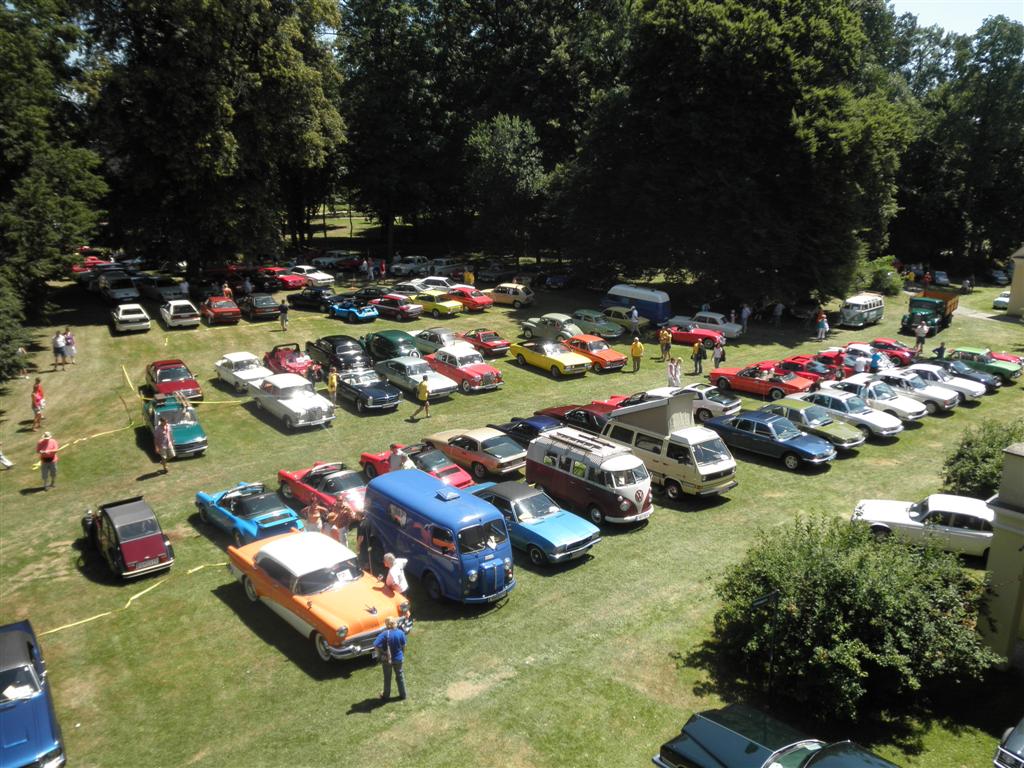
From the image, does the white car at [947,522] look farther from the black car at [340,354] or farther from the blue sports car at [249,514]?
the black car at [340,354]

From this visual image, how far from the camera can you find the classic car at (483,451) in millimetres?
21219

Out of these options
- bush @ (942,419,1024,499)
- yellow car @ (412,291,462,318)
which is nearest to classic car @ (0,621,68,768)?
bush @ (942,419,1024,499)

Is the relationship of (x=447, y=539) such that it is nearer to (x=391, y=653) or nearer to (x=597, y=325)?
(x=391, y=653)

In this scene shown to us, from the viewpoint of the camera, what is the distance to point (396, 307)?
40.8 metres

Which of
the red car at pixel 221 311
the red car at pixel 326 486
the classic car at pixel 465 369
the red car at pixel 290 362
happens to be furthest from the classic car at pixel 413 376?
the red car at pixel 221 311

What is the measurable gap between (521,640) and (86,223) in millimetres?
31534

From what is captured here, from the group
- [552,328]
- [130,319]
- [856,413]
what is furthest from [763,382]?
[130,319]

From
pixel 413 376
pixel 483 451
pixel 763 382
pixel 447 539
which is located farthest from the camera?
pixel 763 382

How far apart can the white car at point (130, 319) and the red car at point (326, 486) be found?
68.7ft

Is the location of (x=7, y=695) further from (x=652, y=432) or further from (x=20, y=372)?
(x=20, y=372)

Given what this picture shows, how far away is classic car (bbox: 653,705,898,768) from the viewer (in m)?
8.94

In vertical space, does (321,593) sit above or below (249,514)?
above

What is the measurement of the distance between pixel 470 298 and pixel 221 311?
45.2ft

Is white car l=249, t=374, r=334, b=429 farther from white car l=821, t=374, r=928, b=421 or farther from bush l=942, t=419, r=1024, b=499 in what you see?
bush l=942, t=419, r=1024, b=499
